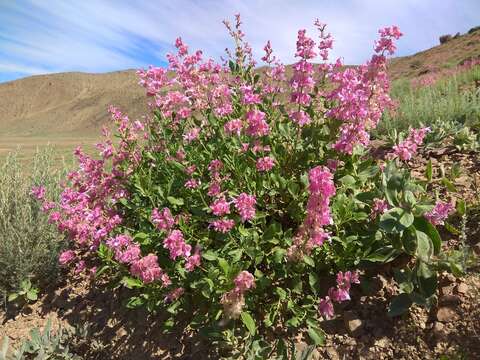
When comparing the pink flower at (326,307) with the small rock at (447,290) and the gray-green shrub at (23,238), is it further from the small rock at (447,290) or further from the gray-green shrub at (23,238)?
the gray-green shrub at (23,238)

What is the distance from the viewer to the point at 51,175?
5434mm

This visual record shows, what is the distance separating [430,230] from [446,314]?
565 millimetres

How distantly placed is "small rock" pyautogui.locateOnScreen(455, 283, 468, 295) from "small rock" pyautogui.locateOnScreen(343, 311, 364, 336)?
2.24ft

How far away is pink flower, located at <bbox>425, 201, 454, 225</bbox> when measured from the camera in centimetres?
257

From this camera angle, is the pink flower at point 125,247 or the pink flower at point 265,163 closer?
the pink flower at point 125,247

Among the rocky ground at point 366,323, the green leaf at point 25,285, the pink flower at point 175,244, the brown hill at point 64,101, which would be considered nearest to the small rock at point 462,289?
the rocky ground at point 366,323

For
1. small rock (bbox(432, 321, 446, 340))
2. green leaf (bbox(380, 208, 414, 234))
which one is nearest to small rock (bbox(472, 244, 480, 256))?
small rock (bbox(432, 321, 446, 340))

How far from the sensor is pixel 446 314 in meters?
2.49

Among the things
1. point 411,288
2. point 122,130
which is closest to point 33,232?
point 122,130

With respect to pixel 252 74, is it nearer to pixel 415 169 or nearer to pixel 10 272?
pixel 415 169

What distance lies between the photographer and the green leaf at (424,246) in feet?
7.98

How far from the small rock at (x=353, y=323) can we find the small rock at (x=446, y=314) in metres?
0.51

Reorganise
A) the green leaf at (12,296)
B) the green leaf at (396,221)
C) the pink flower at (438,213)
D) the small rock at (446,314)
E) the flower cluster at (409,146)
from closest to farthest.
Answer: the green leaf at (396,221) < the small rock at (446,314) < the pink flower at (438,213) < the flower cluster at (409,146) < the green leaf at (12,296)

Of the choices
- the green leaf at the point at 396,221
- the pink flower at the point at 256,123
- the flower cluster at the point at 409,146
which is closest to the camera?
the green leaf at the point at 396,221
